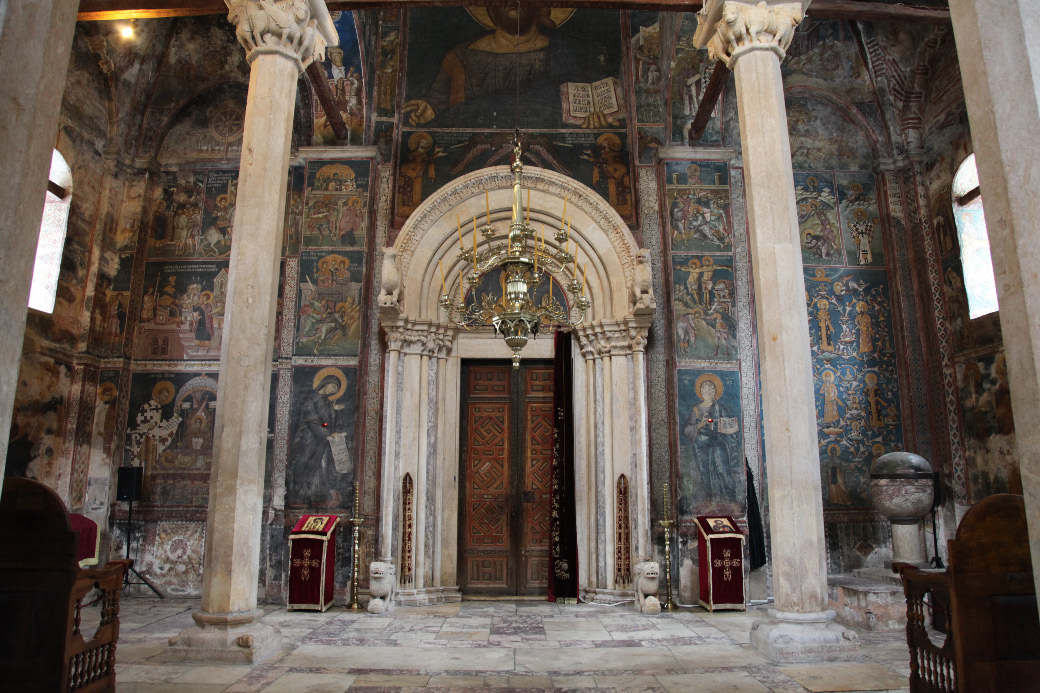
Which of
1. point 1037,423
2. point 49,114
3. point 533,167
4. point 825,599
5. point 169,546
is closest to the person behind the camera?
point 1037,423

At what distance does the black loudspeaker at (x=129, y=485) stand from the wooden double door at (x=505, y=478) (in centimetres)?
393

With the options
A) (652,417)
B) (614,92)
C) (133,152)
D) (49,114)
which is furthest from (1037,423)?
(133,152)

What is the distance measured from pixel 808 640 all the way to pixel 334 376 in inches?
237

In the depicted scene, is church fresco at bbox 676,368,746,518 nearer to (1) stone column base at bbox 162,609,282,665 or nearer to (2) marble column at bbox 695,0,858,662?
(2) marble column at bbox 695,0,858,662

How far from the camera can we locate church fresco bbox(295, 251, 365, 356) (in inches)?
340

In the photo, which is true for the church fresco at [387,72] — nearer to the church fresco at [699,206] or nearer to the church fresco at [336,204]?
the church fresco at [336,204]

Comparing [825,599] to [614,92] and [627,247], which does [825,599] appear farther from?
[614,92]

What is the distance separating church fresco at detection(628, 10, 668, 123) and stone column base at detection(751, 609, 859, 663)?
6691 mm

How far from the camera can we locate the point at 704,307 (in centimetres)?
871

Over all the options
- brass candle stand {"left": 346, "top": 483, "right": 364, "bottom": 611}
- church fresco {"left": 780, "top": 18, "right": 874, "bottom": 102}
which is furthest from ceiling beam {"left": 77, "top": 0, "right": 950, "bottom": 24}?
brass candle stand {"left": 346, "top": 483, "right": 364, "bottom": 611}

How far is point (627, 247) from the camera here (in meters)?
8.78

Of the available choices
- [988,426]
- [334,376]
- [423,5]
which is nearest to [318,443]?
[334,376]

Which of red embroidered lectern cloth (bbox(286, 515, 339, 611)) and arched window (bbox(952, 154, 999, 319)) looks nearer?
red embroidered lectern cloth (bbox(286, 515, 339, 611))

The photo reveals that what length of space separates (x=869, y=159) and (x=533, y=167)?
482 centimetres
